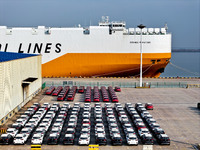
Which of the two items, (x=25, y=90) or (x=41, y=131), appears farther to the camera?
(x=25, y=90)

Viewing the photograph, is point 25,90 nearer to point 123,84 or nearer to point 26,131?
point 26,131

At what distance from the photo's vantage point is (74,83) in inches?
2020

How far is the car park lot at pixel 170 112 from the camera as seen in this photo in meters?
23.2

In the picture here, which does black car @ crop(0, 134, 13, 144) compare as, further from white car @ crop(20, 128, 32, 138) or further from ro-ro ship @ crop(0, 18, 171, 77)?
ro-ro ship @ crop(0, 18, 171, 77)

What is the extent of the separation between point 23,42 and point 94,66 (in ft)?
54.9

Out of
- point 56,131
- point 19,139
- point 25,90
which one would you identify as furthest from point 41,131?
point 25,90

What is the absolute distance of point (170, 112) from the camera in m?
33.4

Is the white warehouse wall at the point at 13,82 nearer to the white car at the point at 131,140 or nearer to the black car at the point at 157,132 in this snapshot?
the white car at the point at 131,140

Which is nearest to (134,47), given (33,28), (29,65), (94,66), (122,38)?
(122,38)

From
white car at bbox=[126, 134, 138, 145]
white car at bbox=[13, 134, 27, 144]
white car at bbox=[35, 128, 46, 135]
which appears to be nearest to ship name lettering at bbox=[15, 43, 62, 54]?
white car at bbox=[35, 128, 46, 135]

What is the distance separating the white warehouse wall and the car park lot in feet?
5.47

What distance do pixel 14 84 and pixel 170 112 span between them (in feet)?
62.0

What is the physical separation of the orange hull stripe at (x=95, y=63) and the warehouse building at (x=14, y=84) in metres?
17.8

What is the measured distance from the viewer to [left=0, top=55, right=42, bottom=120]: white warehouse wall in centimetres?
2767
